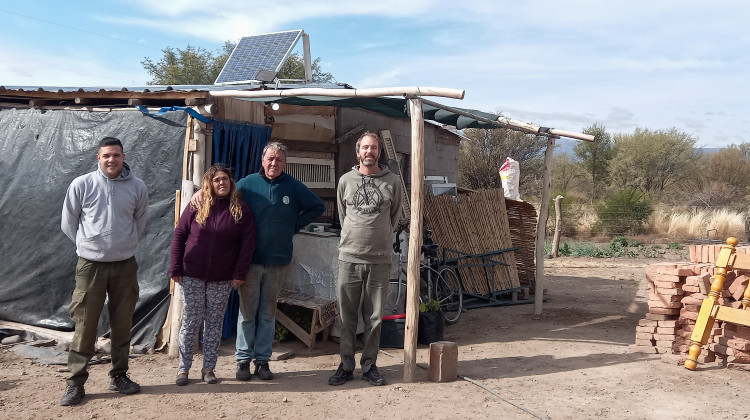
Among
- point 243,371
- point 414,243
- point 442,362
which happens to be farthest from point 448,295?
point 243,371

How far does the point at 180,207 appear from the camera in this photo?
5.96 metres

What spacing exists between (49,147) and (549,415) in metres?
5.48

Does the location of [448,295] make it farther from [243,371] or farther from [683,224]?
[683,224]

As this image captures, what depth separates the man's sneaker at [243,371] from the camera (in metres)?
5.19

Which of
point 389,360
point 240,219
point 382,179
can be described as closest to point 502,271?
point 389,360

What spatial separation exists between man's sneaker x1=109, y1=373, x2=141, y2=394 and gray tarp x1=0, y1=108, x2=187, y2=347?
3.83 feet

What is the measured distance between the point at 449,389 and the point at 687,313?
8.98ft

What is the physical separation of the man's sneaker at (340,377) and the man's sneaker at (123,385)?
1.50 m

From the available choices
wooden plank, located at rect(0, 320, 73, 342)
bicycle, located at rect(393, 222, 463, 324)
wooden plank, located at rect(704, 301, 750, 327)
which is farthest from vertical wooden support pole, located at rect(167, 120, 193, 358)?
wooden plank, located at rect(704, 301, 750, 327)

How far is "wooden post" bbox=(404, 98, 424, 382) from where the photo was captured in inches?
207

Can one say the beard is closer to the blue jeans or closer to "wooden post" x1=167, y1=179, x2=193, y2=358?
the blue jeans

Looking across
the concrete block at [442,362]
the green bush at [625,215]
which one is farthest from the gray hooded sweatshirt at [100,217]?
the green bush at [625,215]

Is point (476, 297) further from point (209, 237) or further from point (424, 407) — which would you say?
point (209, 237)

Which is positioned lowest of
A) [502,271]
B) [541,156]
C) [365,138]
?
[502,271]
